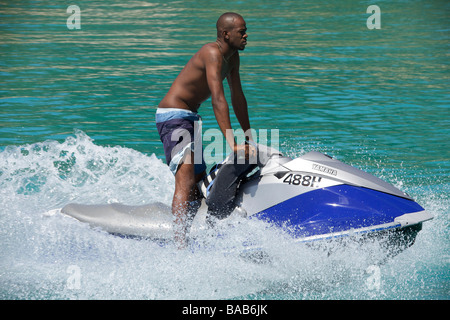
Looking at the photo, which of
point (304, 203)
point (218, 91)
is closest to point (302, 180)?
point (304, 203)

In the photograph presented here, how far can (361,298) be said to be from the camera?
443cm

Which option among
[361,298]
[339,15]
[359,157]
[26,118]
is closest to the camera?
[361,298]

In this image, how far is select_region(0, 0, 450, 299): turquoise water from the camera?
4570 mm

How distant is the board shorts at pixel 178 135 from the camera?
482 cm

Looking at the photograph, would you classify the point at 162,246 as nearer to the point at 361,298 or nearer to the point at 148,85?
the point at 361,298

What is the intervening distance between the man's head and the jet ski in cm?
71

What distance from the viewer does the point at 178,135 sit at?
4.86 metres

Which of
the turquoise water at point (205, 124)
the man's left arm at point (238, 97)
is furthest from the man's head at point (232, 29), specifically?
the turquoise water at point (205, 124)

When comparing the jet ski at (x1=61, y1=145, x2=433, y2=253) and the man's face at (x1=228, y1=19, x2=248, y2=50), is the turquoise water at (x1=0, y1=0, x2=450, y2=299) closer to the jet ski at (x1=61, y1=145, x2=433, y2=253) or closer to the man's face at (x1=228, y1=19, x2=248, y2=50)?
the jet ski at (x1=61, y1=145, x2=433, y2=253)

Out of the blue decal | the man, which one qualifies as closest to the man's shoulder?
the man

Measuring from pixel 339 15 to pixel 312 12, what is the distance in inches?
42.7

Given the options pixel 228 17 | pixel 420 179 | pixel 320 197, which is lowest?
pixel 420 179

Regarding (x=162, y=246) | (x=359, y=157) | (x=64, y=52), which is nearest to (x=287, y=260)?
(x=162, y=246)

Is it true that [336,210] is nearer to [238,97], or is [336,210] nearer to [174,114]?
[238,97]
